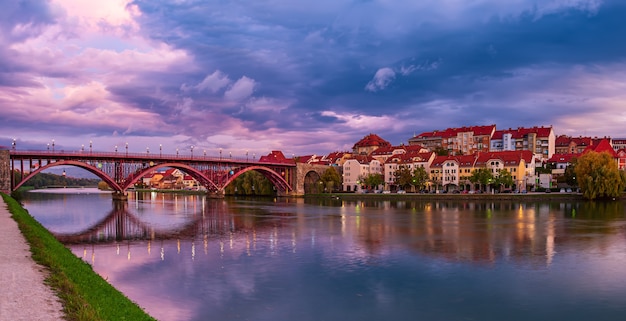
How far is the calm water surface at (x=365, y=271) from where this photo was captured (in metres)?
14.1

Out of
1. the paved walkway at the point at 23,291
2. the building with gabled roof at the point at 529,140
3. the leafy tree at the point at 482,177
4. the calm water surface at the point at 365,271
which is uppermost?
the building with gabled roof at the point at 529,140

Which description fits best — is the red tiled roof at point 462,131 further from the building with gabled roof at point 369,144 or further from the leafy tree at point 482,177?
the leafy tree at point 482,177

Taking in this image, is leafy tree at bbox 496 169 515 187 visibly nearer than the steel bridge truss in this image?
No

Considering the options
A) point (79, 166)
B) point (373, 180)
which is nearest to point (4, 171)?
point (79, 166)

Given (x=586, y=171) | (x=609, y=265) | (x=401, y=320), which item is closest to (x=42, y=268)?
(x=401, y=320)

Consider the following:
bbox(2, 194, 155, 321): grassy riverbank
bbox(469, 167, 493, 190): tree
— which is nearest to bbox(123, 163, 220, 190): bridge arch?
bbox(469, 167, 493, 190): tree

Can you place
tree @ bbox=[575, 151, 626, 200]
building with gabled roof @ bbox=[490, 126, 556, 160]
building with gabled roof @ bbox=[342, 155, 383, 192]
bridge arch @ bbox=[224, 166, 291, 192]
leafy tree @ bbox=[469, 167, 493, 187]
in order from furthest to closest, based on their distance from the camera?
building with gabled roof @ bbox=[490, 126, 556, 160] → building with gabled roof @ bbox=[342, 155, 383, 192] → bridge arch @ bbox=[224, 166, 291, 192] → leafy tree @ bbox=[469, 167, 493, 187] → tree @ bbox=[575, 151, 626, 200]

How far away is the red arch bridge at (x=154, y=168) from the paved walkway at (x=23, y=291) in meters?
53.4

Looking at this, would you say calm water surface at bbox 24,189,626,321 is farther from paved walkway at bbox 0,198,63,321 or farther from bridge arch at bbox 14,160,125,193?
bridge arch at bbox 14,160,125,193

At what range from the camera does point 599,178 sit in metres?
68.8

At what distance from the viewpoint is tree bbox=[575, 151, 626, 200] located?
68.6 meters

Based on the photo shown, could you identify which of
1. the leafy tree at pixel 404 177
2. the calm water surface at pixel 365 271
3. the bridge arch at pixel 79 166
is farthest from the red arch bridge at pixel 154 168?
the calm water surface at pixel 365 271

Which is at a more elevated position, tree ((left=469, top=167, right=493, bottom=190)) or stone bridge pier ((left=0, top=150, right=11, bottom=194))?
stone bridge pier ((left=0, top=150, right=11, bottom=194))

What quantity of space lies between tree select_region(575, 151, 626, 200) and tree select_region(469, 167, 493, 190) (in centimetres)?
1933
